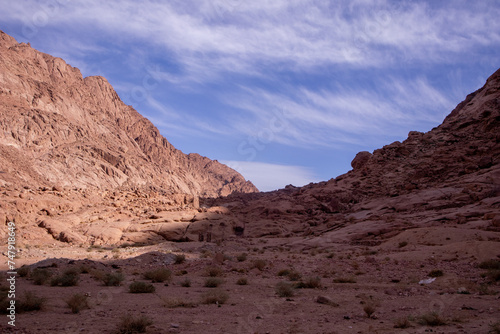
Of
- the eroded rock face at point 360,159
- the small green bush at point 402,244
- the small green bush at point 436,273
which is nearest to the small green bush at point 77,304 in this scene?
the small green bush at point 436,273

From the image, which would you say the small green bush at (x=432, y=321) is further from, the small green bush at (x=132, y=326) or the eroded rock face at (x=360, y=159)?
the eroded rock face at (x=360, y=159)

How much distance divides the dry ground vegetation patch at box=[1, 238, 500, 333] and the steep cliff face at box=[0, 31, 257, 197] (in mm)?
39283

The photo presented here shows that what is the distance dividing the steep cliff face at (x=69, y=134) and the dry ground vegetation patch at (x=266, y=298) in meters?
39.3

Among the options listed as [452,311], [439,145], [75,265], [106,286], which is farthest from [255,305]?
[439,145]

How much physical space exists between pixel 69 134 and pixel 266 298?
76.2 meters

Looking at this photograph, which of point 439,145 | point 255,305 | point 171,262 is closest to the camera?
point 255,305

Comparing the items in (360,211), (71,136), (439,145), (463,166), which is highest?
(71,136)

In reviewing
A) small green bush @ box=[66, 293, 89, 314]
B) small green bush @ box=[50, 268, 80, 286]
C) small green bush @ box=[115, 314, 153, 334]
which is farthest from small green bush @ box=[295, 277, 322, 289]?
small green bush @ box=[50, 268, 80, 286]

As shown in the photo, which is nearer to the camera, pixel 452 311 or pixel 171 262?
pixel 452 311

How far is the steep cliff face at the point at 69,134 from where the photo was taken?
208 feet

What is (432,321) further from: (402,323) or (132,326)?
(132,326)

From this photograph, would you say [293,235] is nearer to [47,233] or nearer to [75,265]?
[47,233]

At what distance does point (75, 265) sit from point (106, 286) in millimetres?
3654

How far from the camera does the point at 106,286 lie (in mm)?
11102
